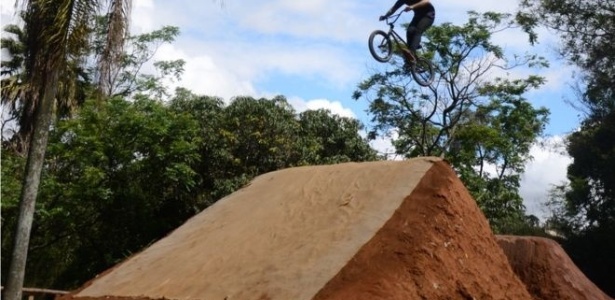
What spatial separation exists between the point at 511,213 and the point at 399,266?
19.1 m

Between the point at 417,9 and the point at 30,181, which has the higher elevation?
the point at 417,9

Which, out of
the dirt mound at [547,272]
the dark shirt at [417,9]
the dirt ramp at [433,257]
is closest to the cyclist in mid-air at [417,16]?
the dark shirt at [417,9]

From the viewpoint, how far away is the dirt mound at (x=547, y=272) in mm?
12055

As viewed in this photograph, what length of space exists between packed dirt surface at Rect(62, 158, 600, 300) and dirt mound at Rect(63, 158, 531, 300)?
15 mm

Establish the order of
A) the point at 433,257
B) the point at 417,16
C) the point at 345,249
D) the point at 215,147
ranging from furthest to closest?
1. the point at 215,147
2. the point at 417,16
3. the point at 433,257
4. the point at 345,249

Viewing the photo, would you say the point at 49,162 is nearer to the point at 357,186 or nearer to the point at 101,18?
the point at 101,18

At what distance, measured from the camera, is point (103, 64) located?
456 inches

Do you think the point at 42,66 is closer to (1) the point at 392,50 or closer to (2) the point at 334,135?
(1) the point at 392,50

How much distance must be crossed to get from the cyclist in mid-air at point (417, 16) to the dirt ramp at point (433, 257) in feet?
9.72

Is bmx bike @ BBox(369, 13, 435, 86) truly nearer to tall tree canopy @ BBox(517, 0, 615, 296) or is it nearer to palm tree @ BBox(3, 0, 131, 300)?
palm tree @ BBox(3, 0, 131, 300)

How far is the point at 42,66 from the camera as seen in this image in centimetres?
1173

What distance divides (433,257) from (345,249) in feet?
3.35

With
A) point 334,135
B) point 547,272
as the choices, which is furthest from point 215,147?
point 547,272

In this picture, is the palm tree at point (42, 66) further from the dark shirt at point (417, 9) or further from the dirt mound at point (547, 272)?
the dirt mound at point (547, 272)
